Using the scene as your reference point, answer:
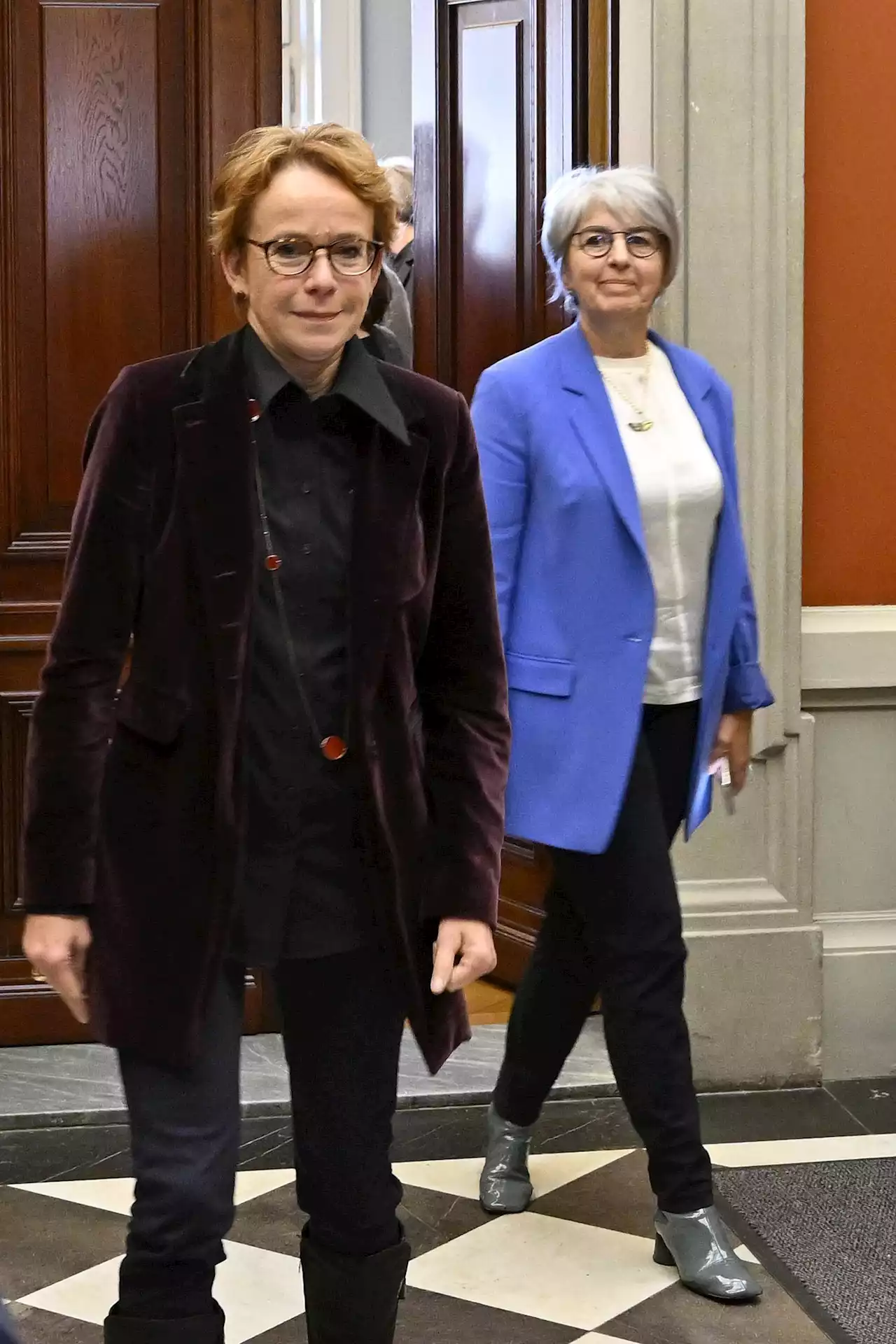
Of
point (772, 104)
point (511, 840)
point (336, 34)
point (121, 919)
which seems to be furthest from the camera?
point (336, 34)

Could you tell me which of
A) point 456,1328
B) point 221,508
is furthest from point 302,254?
point 456,1328

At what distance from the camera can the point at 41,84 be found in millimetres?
3834

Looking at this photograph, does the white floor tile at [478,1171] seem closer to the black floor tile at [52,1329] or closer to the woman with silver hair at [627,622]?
the woman with silver hair at [627,622]

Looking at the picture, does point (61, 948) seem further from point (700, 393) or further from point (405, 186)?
point (405, 186)

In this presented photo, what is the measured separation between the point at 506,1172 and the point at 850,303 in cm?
193

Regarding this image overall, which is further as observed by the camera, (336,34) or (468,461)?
(336,34)

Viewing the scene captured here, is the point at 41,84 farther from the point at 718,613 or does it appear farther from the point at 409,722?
the point at 409,722

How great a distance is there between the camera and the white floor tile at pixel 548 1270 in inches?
106

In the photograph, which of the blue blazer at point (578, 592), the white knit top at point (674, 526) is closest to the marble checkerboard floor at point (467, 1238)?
the blue blazer at point (578, 592)

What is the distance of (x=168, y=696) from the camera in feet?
A: 5.75

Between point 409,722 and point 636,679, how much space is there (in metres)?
0.86

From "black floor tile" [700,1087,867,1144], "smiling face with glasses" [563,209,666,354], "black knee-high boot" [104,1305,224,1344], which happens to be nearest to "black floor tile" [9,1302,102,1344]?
"black knee-high boot" [104,1305,224,1344]

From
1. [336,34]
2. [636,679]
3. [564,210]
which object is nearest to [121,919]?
[636,679]

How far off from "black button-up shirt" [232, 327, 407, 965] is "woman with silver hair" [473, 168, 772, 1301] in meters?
0.90
